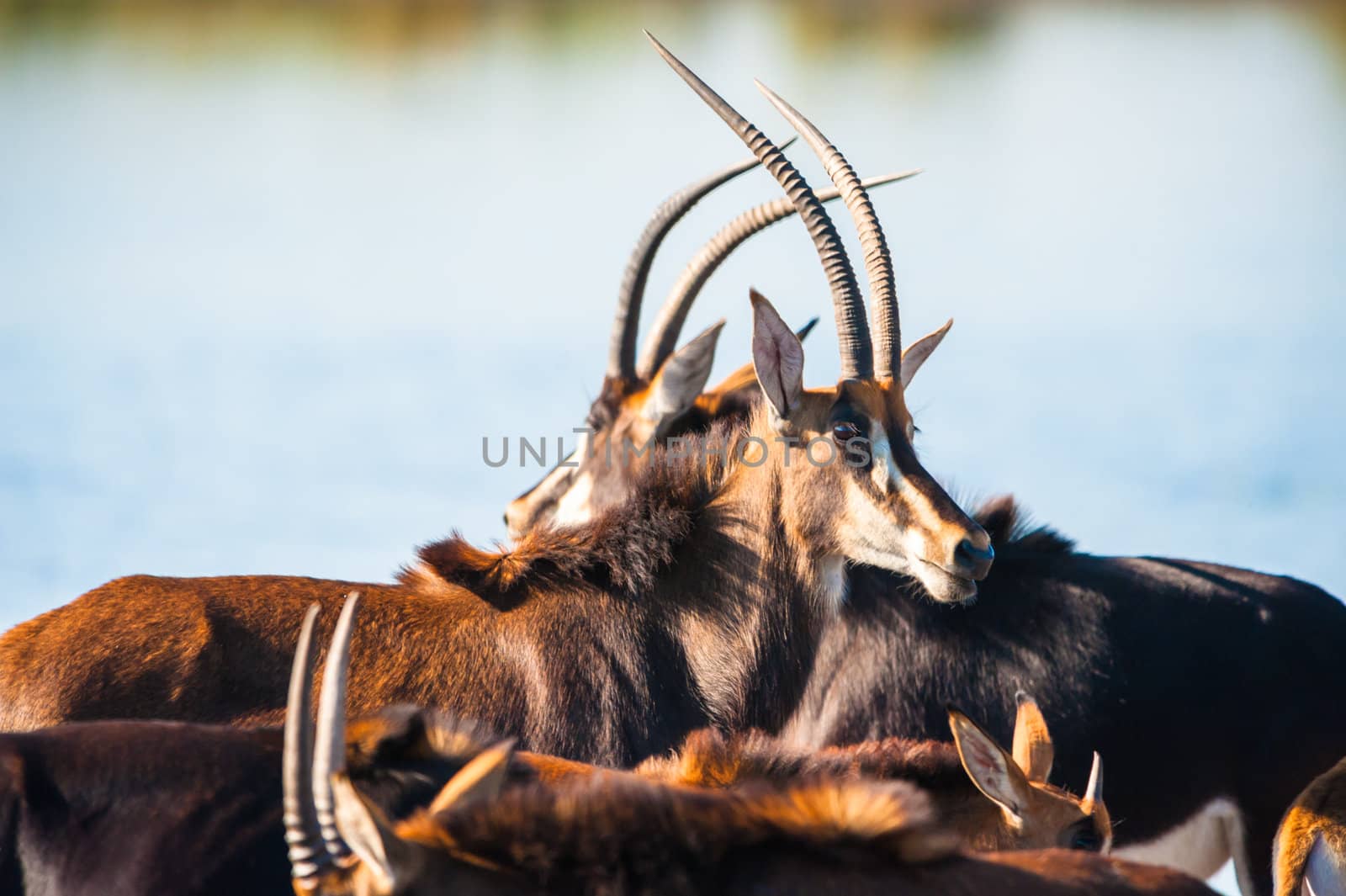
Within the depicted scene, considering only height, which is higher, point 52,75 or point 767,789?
point 52,75

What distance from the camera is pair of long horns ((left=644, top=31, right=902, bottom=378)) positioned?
6.11 meters

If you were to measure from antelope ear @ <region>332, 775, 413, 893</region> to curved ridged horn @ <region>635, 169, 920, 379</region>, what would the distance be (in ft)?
17.4

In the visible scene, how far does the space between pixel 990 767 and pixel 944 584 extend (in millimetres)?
1519

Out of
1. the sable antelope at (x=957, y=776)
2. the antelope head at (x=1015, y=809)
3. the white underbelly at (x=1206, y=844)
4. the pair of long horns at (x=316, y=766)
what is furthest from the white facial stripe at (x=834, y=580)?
the pair of long horns at (x=316, y=766)

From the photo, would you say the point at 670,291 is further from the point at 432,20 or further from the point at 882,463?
the point at 432,20

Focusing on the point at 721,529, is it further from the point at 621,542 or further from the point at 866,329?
the point at 866,329

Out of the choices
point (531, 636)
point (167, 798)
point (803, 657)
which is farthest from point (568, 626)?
point (167, 798)

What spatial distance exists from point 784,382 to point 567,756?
1604 millimetres

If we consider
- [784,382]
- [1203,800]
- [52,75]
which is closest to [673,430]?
[784,382]

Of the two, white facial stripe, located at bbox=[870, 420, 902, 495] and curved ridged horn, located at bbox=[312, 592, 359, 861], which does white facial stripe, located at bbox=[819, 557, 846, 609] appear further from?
curved ridged horn, located at bbox=[312, 592, 359, 861]

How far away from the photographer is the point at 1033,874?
3133 mm

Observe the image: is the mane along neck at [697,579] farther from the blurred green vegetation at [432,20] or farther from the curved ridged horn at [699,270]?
the blurred green vegetation at [432,20]

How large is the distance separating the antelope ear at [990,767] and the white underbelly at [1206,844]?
1.81m

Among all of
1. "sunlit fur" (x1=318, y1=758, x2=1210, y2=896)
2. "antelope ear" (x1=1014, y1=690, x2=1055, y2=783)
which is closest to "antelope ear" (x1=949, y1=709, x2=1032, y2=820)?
"antelope ear" (x1=1014, y1=690, x2=1055, y2=783)
